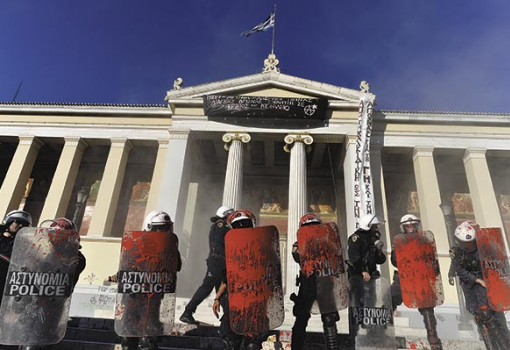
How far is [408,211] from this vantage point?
50.0ft

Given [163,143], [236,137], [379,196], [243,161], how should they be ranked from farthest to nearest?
[243,161]
[163,143]
[236,137]
[379,196]

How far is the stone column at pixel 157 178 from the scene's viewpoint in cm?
1341

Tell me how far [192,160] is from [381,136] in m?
8.29

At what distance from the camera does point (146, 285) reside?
3.49 metres

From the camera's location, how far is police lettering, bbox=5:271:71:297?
329cm

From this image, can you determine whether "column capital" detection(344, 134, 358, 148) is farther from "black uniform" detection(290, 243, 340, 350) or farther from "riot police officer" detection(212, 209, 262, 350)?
"riot police officer" detection(212, 209, 262, 350)

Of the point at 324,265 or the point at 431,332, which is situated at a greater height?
the point at 324,265

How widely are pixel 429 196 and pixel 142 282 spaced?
40.7ft

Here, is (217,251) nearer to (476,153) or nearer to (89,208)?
(476,153)

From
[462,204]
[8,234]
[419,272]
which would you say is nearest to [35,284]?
[8,234]

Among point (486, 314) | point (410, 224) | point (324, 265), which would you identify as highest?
point (410, 224)

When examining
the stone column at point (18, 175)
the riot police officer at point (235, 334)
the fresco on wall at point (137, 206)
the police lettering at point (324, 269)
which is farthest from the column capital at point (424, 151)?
the stone column at point (18, 175)

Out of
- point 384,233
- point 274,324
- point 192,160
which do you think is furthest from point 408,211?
point 274,324

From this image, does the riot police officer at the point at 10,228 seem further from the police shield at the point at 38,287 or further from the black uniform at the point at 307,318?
the black uniform at the point at 307,318
